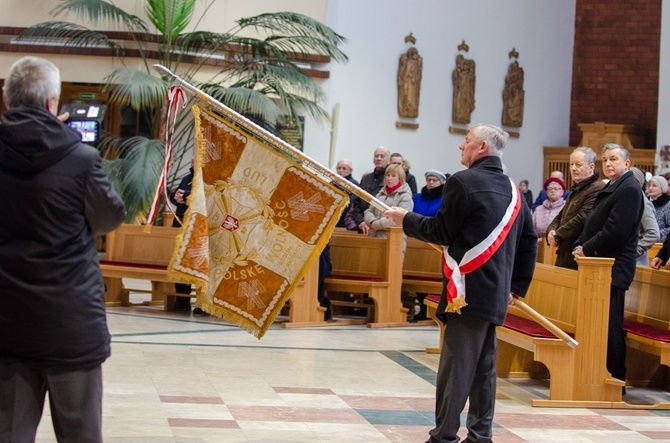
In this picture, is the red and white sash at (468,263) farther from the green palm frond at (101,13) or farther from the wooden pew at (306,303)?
the green palm frond at (101,13)

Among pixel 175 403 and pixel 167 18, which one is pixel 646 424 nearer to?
pixel 175 403

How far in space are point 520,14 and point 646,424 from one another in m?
12.8

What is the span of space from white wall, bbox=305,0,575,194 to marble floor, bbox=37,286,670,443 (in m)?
7.18

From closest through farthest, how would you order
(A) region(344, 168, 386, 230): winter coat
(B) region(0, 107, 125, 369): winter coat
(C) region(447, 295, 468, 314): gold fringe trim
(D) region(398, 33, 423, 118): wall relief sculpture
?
(B) region(0, 107, 125, 369): winter coat < (C) region(447, 295, 468, 314): gold fringe trim < (A) region(344, 168, 386, 230): winter coat < (D) region(398, 33, 423, 118): wall relief sculpture

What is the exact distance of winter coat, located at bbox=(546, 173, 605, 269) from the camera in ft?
23.2

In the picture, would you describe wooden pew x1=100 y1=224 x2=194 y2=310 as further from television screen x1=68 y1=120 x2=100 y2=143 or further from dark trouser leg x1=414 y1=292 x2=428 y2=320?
dark trouser leg x1=414 y1=292 x2=428 y2=320

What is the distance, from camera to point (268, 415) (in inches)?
225

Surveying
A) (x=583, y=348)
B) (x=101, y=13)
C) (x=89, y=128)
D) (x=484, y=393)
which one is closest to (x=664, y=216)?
(x=583, y=348)

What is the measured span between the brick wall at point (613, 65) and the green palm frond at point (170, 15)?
→ 836 cm

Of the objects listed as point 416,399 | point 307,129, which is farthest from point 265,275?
point 307,129


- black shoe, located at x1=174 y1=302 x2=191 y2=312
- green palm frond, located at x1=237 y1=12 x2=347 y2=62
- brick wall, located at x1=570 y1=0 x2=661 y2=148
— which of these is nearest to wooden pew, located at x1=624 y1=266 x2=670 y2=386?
black shoe, located at x1=174 y1=302 x2=191 y2=312

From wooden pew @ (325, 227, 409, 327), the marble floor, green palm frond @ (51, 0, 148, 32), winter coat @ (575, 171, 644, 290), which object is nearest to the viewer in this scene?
the marble floor

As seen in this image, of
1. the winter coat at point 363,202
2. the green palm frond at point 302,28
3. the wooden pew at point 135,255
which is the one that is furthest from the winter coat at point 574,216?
the green palm frond at point 302,28

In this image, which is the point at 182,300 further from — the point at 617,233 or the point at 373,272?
the point at 617,233
